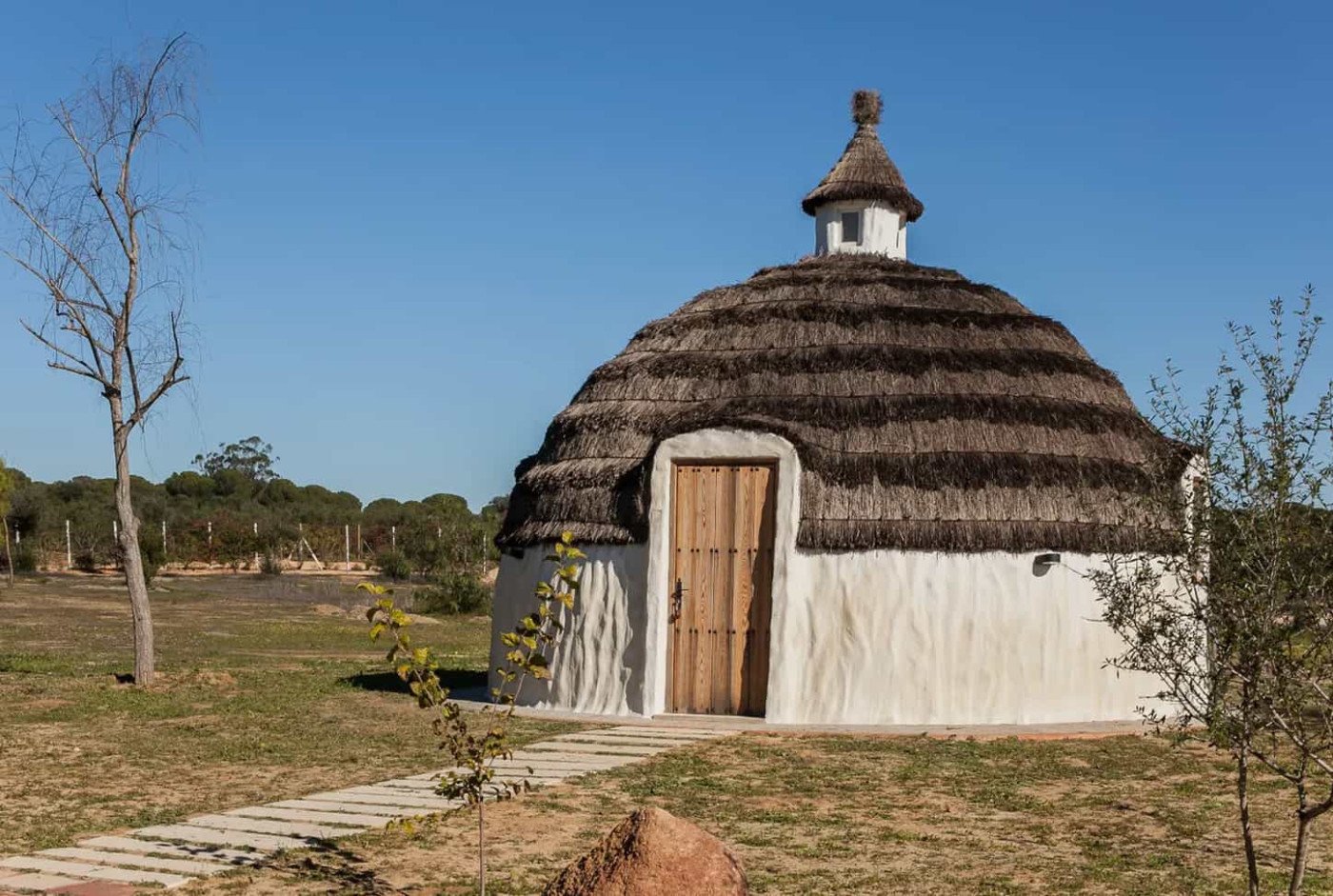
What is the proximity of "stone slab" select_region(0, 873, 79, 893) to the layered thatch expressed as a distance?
916cm

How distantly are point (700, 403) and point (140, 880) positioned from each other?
10199mm

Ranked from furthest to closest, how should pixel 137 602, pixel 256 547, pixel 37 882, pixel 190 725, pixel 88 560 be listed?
1. pixel 256 547
2. pixel 88 560
3. pixel 137 602
4. pixel 190 725
5. pixel 37 882

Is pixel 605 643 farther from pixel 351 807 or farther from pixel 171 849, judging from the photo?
pixel 171 849

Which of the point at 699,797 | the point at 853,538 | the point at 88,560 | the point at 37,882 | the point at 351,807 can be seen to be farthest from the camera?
the point at 88,560

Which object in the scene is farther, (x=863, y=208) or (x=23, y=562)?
(x=23, y=562)

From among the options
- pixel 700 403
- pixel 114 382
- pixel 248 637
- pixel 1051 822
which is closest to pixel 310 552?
pixel 248 637

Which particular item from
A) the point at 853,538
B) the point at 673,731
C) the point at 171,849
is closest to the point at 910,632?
the point at 853,538

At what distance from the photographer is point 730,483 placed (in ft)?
54.5

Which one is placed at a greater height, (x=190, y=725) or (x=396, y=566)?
(x=396, y=566)

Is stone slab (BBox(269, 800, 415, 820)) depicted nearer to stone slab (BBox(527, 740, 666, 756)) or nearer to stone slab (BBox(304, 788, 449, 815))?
stone slab (BBox(304, 788, 449, 815))

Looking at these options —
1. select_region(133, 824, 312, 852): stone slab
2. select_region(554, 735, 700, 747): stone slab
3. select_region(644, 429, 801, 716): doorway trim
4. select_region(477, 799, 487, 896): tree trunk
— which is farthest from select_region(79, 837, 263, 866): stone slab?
select_region(644, 429, 801, 716): doorway trim

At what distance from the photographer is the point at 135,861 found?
28.9 ft

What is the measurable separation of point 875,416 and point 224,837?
9.56 metres

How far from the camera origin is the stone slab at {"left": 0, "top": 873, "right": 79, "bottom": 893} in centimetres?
805
